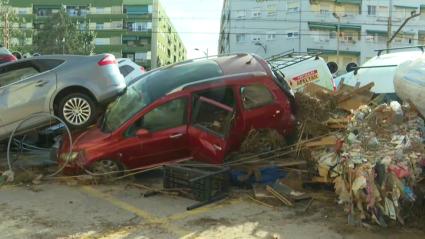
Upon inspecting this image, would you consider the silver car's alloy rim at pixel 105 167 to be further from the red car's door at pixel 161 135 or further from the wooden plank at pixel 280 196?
the wooden plank at pixel 280 196

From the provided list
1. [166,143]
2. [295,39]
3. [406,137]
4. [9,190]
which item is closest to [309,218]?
[406,137]

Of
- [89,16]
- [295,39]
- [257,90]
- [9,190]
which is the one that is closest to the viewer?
[9,190]

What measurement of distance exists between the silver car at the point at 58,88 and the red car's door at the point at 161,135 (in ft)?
3.97

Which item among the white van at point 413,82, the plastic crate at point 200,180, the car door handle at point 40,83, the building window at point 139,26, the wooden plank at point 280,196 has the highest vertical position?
the building window at point 139,26

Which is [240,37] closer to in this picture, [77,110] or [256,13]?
[256,13]

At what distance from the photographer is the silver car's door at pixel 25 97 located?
32.9 ft

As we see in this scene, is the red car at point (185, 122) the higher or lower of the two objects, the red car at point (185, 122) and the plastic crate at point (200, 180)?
the higher

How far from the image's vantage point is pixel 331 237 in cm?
661

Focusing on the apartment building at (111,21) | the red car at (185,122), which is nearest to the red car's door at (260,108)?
the red car at (185,122)

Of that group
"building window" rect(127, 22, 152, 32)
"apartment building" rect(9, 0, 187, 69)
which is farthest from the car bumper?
"building window" rect(127, 22, 152, 32)

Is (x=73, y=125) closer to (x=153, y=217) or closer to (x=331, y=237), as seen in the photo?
(x=153, y=217)

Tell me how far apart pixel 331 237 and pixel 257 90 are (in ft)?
12.0

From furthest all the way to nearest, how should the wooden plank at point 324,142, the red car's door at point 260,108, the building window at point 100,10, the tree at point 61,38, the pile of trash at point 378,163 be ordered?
the building window at point 100,10 < the tree at point 61,38 < the red car's door at point 260,108 < the wooden plank at point 324,142 < the pile of trash at point 378,163

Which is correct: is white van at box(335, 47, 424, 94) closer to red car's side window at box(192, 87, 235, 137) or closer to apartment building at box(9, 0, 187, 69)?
red car's side window at box(192, 87, 235, 137)
